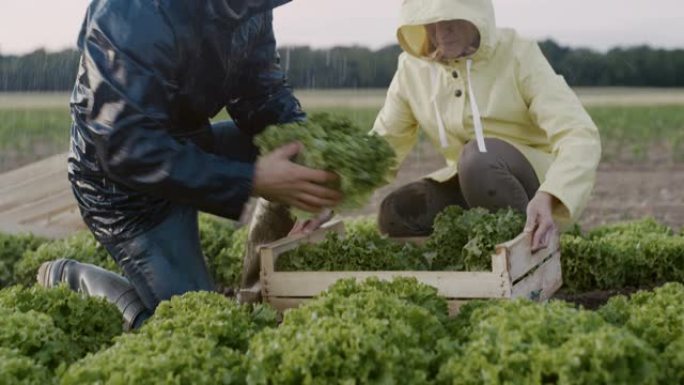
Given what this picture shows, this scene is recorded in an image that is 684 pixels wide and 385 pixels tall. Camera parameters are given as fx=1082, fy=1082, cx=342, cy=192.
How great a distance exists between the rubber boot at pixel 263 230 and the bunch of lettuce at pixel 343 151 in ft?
3.10

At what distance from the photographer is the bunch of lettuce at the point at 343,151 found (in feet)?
16.6

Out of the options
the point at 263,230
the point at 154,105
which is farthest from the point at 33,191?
the point at 154,105

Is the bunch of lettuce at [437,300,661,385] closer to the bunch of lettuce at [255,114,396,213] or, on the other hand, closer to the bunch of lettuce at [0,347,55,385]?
the bunch of lettuce at [255,114,396,213]

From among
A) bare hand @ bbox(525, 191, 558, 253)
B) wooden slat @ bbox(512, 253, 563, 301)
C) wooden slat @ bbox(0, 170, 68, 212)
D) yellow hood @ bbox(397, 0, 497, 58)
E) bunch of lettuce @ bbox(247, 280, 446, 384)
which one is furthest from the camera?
wooden slat @ bbox(0, 170, 68, 212)

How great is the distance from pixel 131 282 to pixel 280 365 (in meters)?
2.28

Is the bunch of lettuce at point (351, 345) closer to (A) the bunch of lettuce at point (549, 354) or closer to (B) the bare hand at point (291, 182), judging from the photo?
(A) the bunch of lettuce at point (549, 354)

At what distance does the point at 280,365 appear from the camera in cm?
372

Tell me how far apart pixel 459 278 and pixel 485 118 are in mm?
1482

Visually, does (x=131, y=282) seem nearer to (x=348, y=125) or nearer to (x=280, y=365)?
(x=348, y=125)

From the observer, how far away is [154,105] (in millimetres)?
5074

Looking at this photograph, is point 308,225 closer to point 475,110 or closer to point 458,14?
point 475,110

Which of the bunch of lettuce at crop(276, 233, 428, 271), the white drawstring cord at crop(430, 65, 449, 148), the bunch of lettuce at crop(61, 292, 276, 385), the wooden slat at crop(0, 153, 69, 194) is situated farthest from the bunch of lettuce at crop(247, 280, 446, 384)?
the wooden slat at crop(0, 153, 69, 194)

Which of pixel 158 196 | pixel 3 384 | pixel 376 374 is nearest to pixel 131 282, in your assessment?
pixel 158 196

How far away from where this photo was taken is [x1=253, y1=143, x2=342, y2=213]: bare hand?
496 cm
